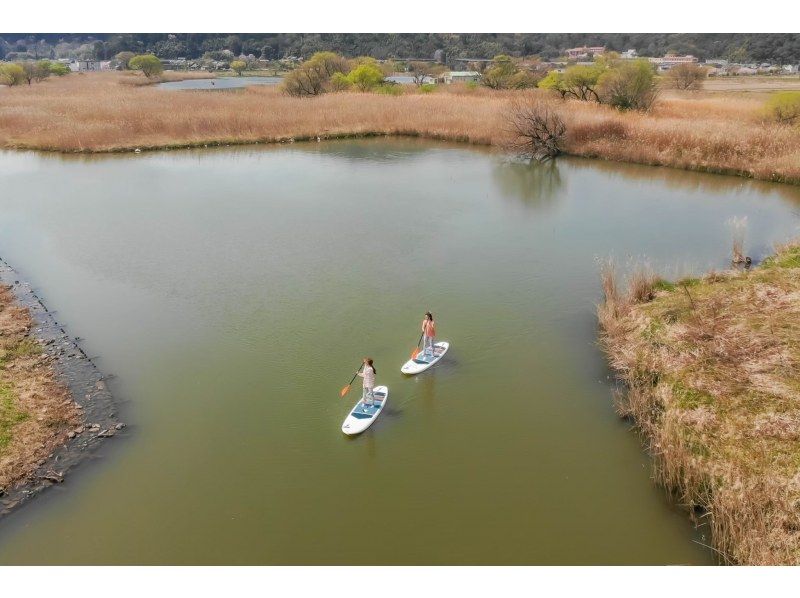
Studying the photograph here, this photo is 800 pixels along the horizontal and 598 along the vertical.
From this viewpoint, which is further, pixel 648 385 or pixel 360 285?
pixel 360 285

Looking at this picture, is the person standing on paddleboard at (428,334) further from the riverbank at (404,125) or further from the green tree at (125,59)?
the green tree at (125,59)

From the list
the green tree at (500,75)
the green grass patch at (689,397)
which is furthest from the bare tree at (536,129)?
the green grass patch at (689,397)

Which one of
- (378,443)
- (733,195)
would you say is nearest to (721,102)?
(733,195)

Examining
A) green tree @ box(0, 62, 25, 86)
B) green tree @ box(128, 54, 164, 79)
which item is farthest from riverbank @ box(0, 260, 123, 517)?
green tree @ box(128, 54, 164, 79)

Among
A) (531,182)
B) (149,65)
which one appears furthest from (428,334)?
(149,65)

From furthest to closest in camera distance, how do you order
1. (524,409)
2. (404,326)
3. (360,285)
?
(360,285) < (404,326) < (524,409)

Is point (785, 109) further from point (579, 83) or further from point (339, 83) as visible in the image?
point (339, 83)

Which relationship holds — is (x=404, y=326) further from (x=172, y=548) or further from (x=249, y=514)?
(x=172, y=548)
